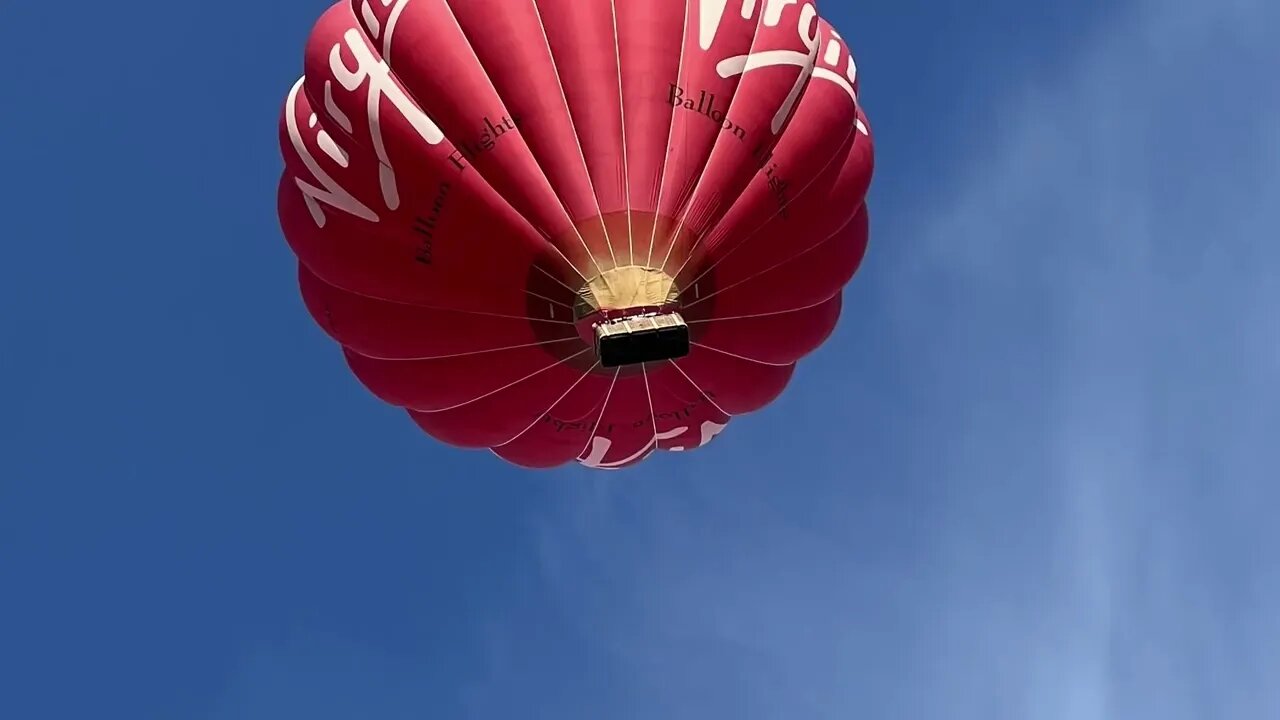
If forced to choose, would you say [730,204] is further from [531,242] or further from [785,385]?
[785,385]

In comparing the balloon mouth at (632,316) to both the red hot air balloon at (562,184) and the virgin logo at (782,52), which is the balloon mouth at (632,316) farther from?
the virgin logo at (782,52)

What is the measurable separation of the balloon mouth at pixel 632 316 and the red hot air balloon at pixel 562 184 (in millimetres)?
23

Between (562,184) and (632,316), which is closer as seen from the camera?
(632,316)

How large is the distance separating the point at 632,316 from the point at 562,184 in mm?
1625

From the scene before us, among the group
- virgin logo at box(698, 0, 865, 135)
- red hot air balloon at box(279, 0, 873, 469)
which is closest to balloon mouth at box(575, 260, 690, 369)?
red hot air balloon at box(279, 0, 873, 469)

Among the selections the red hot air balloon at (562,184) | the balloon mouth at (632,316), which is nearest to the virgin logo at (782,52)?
the red hot air balloon at (562,184)

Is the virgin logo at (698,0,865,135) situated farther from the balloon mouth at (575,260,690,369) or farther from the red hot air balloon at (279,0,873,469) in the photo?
the balloon mouth at (575,260,690,369)

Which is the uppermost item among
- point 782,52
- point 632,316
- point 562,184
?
point 782,52

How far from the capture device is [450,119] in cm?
1477

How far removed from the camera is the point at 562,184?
14625 millimetres

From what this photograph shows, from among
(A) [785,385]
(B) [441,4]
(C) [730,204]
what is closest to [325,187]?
(B) [441,4]

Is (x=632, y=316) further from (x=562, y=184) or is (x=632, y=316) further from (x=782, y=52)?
(x=782, y=52)

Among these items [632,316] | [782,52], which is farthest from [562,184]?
[782,52]

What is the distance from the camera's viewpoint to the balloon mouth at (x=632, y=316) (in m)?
14.3
